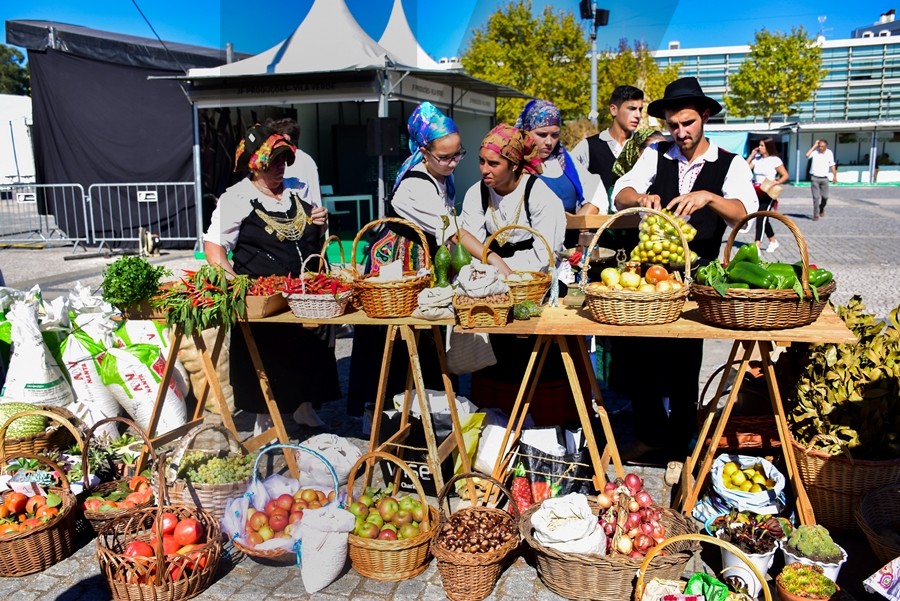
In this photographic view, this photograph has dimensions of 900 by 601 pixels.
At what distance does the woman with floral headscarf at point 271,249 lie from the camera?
4.29 m

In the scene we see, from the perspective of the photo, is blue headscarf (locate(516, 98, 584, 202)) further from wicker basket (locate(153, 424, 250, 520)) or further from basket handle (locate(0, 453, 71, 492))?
basket handle (locate(0, 453, 71, 492))

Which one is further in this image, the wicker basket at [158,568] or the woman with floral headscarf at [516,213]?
the woman with floral headscarf at [516,213]

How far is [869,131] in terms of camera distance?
128ft

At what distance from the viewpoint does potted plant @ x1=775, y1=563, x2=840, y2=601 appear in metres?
Answer: 2.82

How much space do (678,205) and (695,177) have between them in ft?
1.10

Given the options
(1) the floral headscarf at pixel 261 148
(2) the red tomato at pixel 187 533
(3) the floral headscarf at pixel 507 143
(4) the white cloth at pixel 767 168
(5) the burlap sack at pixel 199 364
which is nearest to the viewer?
(2) the red tomato at pixel 187 533

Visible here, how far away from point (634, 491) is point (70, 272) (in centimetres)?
1049

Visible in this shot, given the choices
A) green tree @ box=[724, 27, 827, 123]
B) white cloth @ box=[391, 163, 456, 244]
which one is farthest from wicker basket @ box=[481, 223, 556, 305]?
green tree @ box=[724, 27, 827, 123]

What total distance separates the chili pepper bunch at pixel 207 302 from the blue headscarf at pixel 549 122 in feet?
7.33

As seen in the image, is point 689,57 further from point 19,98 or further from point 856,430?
point 856,430

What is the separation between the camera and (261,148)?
4.22 m

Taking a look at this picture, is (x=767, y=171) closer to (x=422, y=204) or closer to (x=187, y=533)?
(x=422, y=204)

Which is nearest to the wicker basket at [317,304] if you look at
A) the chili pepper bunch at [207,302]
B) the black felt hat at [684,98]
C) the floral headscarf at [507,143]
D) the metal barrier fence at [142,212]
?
the chili pepper bunch at [207,302]

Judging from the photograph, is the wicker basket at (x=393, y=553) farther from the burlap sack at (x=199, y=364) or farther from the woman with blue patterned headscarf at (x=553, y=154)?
the woman with blue patterned headscarf at (x=553, y=154)
